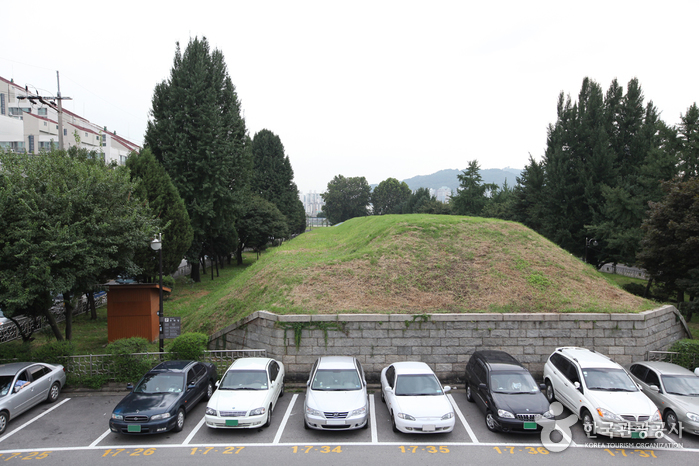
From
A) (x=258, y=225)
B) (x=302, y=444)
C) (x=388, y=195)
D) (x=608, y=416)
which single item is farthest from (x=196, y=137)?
(x=388, y=195)

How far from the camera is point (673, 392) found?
422 inches

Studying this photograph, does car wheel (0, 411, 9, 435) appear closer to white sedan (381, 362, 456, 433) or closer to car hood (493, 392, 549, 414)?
white sedan (381, 362, 456, 433)

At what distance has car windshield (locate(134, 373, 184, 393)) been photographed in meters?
10.6

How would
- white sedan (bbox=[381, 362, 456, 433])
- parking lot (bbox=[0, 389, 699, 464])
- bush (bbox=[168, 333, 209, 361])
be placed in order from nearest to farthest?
1. parking lot (bbox=[0, 389, 699, 464])
2. white sedan (bbox=[381, 362, 456, 433])
3. bush (bbox=[168, 333, 209, 361])

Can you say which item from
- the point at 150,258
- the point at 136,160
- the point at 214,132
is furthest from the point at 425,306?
the point at 214,132

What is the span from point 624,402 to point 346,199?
10614 centimetres

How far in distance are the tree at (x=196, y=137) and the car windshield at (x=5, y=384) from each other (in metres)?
19.5

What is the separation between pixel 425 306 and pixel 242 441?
7.62 meters

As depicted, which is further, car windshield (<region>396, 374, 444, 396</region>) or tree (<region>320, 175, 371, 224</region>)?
tree (<region>320, 175, 371, 224</region>)

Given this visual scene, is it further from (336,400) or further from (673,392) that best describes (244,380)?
(673,392)

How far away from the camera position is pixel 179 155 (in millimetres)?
29141

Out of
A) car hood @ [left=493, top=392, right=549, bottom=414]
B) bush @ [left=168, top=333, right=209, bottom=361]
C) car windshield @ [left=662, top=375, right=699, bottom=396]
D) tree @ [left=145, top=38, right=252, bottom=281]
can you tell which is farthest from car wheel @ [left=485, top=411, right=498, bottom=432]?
tree @ [left=145, top=38, right=252, bottom=281]

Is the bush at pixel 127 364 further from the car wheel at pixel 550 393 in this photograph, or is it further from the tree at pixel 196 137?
the tree at pixel 196 137

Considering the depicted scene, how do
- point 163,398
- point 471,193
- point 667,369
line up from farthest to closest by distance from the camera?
1. point 471,193
2. point 667,369
3. point 163,398
